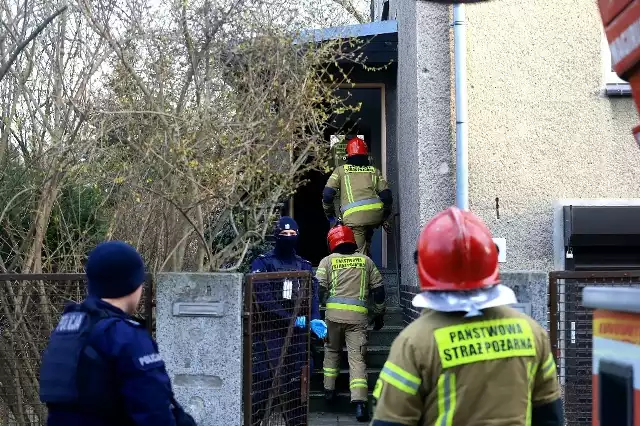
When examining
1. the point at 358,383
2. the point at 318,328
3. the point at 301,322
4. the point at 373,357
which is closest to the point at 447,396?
the point at 301,322

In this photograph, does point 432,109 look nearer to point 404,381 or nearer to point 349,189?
point 349,189

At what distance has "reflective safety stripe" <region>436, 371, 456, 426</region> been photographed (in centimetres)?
271

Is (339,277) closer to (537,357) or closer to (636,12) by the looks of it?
(537,357)

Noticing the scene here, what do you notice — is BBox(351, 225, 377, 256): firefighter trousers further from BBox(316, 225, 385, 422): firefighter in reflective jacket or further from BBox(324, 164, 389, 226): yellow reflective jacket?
BBox(316, 225, 385, 422): firefighter in reflective jacket

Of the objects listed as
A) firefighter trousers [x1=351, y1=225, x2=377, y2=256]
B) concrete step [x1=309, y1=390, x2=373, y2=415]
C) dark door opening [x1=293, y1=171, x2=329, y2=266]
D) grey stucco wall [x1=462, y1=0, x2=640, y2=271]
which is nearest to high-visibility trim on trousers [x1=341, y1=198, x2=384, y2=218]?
firefighter trousers [x1=351, y1=225, x2=377, y2=256]

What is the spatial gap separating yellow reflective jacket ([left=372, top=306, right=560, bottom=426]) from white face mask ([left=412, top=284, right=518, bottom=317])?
0.05 metres

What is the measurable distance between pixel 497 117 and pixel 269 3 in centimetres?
246

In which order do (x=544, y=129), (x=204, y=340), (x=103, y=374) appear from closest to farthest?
(x=103, y=374) < (x=204, y=340) < (x=544, y=129)

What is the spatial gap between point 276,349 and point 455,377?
3721 mm

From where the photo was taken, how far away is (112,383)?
3.08 metres

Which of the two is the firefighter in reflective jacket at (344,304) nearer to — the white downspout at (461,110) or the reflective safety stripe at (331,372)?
the reflective safety stripe at (331,372)

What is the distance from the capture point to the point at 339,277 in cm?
845

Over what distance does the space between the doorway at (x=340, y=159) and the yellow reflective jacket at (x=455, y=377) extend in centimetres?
796

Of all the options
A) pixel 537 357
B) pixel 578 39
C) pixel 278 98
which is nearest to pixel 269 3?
pixel 278 98
